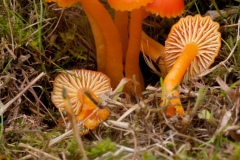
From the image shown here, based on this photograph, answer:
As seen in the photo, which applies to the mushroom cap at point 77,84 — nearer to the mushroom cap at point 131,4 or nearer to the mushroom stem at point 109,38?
the mushroom stem at point 109,38

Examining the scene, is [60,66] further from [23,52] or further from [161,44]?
[161,44]

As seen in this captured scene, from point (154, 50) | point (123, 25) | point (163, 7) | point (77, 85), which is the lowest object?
point (77, 85)

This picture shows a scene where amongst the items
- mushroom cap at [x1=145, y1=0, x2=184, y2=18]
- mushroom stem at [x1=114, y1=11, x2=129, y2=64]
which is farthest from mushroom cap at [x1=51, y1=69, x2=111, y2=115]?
mushroom cap at [x1=145, y1=0, x2=184, y2=18]

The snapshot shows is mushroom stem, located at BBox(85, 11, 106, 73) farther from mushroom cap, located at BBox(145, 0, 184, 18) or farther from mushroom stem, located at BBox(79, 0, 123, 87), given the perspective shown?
mushroom cap, located at BBox(145, 0, 184, 18)

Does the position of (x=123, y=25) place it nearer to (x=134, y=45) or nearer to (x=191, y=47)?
(x=134, y=45)

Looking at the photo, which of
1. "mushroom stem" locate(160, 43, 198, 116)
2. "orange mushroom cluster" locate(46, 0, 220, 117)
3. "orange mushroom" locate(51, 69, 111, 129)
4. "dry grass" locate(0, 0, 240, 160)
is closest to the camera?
"dry grass" locate(0, 0, 240, 160)

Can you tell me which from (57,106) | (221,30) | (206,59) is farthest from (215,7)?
(57,106)

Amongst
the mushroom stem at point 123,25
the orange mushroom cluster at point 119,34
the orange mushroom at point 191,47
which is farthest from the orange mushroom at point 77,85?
the orange mushroom at point 191,47

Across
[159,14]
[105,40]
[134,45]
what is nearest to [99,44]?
[105,40]
